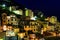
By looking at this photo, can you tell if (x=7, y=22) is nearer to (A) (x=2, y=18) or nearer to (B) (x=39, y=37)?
(A) (x=2, y=18)

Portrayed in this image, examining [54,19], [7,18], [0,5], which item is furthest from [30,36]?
[54,19]

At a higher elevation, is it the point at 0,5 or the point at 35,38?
the point at 0,5

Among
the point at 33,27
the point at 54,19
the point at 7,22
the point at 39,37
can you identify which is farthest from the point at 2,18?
the point at 54,19

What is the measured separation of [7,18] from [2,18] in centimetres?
57

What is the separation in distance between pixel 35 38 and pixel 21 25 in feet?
7.56

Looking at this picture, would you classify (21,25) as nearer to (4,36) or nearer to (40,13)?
(4,36)

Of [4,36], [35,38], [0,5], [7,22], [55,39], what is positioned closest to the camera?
[4,36]

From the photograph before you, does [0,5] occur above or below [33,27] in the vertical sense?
above

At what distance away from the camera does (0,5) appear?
1491cm

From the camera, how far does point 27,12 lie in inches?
633

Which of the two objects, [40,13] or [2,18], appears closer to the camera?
[2,18]

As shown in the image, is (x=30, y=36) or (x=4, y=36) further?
(x=30, y=36)

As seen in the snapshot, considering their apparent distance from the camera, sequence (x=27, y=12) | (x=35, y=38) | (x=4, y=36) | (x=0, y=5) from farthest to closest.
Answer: (x=27, y=12), (x=0, y=5), (x=35, y=38), (x=4, y=36)

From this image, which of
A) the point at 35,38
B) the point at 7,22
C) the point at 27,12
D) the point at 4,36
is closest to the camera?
the point at 4,36
